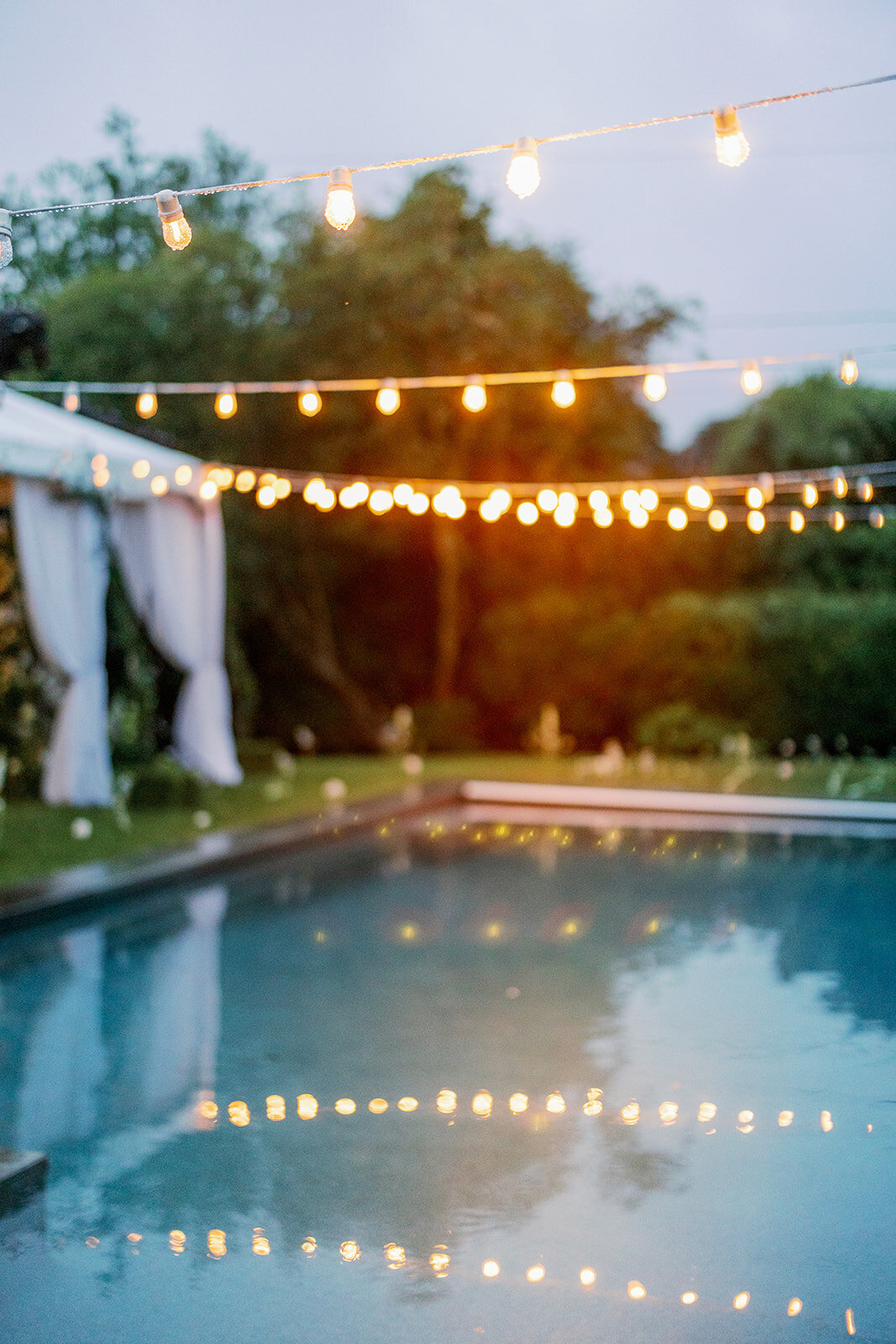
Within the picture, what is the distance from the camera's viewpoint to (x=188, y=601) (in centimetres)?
965

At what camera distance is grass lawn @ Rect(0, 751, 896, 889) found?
25.7 ft

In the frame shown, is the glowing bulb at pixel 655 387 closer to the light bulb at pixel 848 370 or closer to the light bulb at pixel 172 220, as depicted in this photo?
the light bulb at pixel 848 370

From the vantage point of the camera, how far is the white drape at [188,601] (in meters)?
9.45

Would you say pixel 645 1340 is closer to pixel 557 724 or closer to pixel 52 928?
pixel 52 928

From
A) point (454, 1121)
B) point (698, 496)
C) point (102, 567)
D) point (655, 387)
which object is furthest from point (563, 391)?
point (454, 1121)

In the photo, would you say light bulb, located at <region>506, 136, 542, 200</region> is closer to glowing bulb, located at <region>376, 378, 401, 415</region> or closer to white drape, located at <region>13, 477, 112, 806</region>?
glowing bulb, located at <region>376, 378, 401, 415</region>

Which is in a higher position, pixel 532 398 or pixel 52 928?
pixel 532 398

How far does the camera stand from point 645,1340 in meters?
2.54

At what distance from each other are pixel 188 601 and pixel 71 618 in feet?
4.21

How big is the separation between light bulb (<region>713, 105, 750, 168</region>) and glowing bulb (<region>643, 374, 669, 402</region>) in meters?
2.55

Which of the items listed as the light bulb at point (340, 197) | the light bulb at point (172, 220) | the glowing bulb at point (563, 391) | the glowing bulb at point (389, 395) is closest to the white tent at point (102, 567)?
the glowing bulb at point (389, 395)

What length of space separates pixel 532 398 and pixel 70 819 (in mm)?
7254

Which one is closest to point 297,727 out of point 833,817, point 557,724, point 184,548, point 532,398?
point 557,724

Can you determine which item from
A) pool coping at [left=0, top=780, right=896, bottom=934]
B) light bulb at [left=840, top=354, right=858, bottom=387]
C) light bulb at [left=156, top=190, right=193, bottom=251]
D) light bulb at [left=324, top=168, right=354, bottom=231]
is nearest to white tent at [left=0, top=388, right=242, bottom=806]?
pool coping at [left=0, top=780, right=896, bottom=934]
